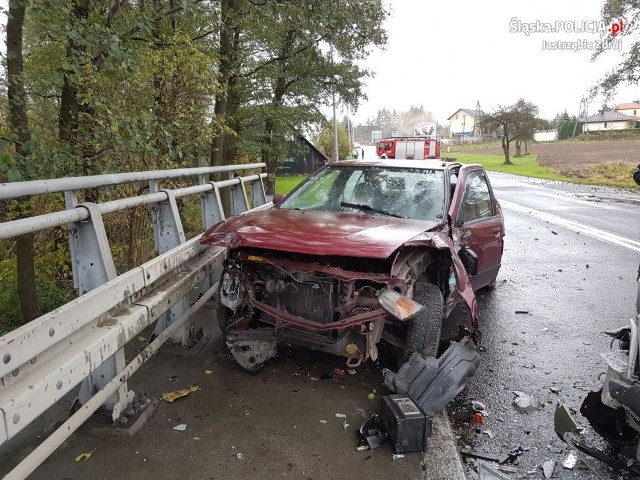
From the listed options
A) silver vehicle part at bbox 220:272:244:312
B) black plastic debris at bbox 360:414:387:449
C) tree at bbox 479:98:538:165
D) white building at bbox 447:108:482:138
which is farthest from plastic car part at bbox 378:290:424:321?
white building at bbox 447:108:482:138

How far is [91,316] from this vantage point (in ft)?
8.29

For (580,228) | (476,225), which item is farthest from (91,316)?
(580,228)

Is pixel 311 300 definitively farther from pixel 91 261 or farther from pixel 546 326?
pixel 546 326

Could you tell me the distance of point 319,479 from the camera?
273 cm

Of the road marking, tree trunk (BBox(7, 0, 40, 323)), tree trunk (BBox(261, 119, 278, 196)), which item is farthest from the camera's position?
tree trunk (BBox(261, 119, 278, 196))

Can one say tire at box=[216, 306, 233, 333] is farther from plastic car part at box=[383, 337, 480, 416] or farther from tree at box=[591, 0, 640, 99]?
tree at box=[591, 0, 640, 99]

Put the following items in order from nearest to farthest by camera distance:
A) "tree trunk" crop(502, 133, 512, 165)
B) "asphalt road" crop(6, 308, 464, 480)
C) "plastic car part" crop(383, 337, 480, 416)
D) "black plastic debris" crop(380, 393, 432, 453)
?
"asphalt road" crop(6, 308, 464, 480), "black plastic debris" crop(380, 393, 432, 453), "plastic car part" crop(383, 337, 480, 416), "tree trunk" crop(502, 133, 512, 165)

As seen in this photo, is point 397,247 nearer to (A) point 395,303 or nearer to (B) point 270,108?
(A) point 395,303

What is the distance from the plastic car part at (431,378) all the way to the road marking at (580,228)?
712 centimetres

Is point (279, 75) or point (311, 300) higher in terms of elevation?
point (279, 75)

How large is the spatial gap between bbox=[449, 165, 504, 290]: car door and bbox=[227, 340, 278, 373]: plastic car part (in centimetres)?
208

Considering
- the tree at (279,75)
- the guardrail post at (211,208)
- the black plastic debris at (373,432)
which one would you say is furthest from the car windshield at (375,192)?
the tree at (279,75)

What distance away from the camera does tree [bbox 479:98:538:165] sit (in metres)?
45.5

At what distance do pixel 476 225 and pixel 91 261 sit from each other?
12.9ft
